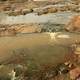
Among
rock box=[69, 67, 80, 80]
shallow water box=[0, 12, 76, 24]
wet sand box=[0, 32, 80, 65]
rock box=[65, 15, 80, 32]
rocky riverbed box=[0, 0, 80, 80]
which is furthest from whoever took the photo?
shallow water box=[0, 12, 76, 24]

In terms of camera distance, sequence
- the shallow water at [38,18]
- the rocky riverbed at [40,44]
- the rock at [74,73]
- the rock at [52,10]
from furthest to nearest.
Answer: the rock at [52,10]
the shallow water at [38,18]
the rocky riverbed at [40,44]
the rock at [74,73]

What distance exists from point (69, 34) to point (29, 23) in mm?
2529

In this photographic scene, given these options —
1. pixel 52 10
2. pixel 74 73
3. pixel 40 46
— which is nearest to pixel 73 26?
pixel 40 46

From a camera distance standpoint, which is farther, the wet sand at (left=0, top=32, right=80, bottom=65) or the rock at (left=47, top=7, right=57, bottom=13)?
the rock at (left=47, top=7, right=57, bottom=13)

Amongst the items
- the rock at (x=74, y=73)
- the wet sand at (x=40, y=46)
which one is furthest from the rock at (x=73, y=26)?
the rock at (x=74, y=73)

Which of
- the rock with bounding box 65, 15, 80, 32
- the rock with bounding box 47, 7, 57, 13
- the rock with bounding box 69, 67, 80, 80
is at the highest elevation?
the rock with bounding box 69, 67, 80, 80

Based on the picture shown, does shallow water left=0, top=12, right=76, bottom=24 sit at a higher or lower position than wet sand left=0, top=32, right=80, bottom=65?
lower

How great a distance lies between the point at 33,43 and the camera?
895 cm

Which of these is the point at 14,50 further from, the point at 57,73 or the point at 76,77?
the point at 76,77

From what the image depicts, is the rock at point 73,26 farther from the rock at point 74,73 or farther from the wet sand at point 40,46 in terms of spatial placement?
the rock at point 74,73

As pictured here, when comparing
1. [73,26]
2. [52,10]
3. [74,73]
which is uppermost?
[74,73]

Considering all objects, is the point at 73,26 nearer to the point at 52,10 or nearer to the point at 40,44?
the point at 40,44

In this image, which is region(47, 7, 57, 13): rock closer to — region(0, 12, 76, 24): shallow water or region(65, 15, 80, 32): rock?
region(0, 12, 76, 24): shallow water

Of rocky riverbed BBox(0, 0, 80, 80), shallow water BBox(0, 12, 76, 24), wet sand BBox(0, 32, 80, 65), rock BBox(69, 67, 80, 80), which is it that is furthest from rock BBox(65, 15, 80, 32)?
rock BBox(69, 67, 80, 80)
